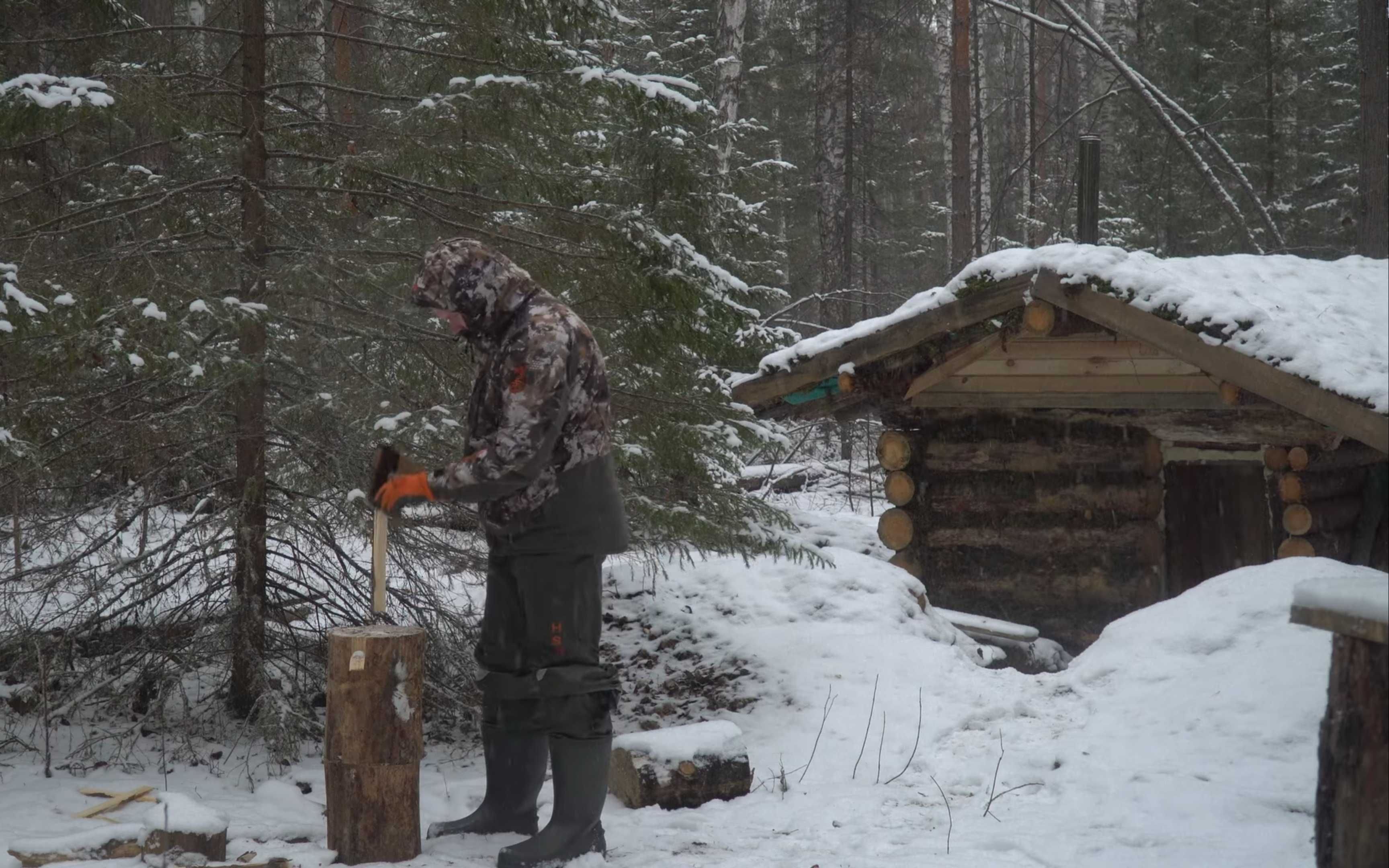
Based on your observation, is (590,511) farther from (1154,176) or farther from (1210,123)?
(1154,176)

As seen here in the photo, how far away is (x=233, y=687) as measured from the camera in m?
5.52

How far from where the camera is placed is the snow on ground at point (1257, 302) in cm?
327

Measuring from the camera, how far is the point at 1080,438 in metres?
9.33

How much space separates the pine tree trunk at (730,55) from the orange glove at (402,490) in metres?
11.7

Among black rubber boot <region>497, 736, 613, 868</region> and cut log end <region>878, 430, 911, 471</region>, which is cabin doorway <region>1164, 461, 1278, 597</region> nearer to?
cut log end <region>878, 430, 911, 471</region>

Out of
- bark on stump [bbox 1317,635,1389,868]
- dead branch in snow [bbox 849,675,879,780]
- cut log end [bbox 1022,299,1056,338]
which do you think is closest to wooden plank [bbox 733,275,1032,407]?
cut log end [bbox 1022,299,1056,338]

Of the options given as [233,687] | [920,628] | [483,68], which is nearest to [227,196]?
[483,68]

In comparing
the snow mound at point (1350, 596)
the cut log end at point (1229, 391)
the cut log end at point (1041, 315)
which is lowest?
the snow mound at point (1350, 596)

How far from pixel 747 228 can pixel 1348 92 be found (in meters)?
3.92

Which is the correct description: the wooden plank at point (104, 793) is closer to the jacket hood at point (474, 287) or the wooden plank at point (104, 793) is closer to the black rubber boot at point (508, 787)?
the black rubber boot at point (508, 787)

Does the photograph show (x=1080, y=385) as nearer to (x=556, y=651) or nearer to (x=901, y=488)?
(x=901, y=488)

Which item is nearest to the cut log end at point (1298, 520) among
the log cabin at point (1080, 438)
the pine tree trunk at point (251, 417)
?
the log cabin at point (1080, 438)

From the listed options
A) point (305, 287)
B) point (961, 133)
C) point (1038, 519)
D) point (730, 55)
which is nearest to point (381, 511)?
point (305, 287)

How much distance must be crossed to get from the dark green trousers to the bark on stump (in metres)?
2.19
